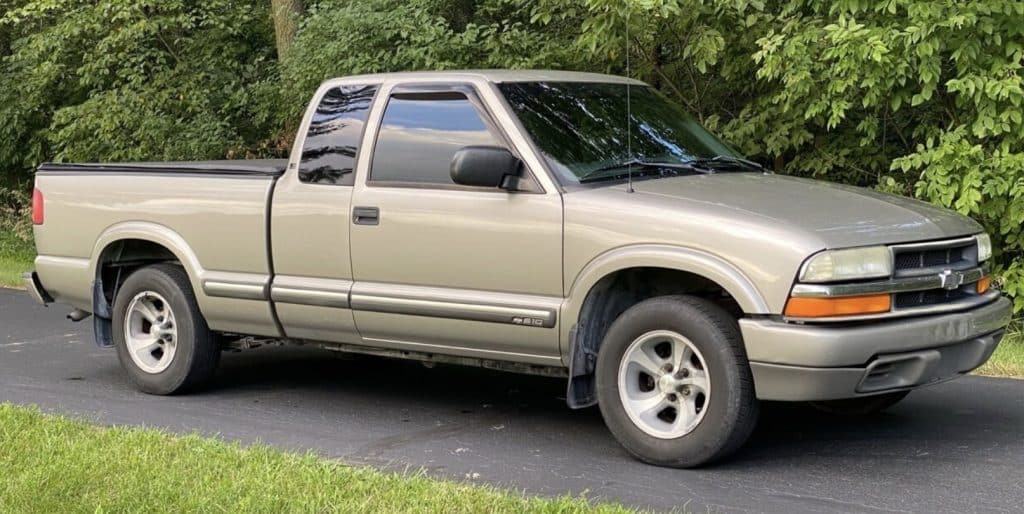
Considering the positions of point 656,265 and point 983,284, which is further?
point 983,284

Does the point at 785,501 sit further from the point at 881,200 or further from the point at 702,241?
the point at 881,200

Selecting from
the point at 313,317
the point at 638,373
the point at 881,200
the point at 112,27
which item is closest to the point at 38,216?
the point at 313,317

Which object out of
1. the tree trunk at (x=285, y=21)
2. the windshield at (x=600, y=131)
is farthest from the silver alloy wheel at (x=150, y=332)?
the tree trunk at (x=285, y=21)

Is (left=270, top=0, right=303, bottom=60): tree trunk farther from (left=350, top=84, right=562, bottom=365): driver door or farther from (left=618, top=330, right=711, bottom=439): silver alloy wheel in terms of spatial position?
(left=618, top=330, right=711, bottom=439): silver alloy wheel

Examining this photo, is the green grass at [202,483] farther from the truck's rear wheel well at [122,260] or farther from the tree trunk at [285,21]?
the tree trunk at [285,21]

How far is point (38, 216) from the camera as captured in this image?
8.24m

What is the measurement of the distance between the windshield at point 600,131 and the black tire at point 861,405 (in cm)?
138

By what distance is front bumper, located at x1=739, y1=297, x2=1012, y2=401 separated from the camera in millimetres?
5309

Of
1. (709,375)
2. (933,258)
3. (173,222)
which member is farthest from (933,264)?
(173,222)

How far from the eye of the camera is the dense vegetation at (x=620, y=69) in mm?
9195

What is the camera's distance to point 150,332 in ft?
25.7

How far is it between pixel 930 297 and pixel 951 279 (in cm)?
13

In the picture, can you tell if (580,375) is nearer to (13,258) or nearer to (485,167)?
(485,167)

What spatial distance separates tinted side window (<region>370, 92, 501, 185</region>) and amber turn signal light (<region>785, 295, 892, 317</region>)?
6.04 feet
